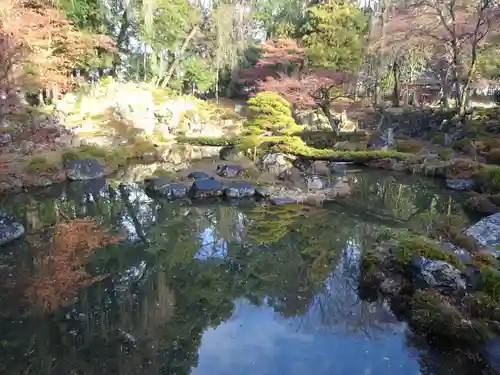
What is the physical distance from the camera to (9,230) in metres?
8.52

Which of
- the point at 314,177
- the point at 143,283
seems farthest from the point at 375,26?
the point at 143,283

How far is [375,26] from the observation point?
22578mm

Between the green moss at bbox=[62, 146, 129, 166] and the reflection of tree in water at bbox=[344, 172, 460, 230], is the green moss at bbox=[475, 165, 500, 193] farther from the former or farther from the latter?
the green moss at bbox=[62, 146, 129, 166]

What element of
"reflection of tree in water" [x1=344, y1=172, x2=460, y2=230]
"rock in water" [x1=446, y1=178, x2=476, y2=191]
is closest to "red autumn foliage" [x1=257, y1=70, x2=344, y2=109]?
"reflection of tree in water" [x1=344, y1=172, x2=460, y2=230]

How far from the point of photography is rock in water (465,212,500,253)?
279 inches

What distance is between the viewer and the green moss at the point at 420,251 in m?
5.87

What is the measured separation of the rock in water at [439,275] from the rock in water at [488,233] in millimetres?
1656

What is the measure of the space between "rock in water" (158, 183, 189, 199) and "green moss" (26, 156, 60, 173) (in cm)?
414

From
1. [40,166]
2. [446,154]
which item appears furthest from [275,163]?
[40,166]

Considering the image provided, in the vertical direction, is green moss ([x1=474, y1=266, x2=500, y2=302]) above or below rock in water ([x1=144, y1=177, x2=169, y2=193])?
above

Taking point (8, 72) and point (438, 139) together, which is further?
point (438, 139)

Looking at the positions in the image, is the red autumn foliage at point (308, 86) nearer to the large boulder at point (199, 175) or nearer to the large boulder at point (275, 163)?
the large boulder at point (275, 163)

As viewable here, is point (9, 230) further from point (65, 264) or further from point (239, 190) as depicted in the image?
point (239, 190)

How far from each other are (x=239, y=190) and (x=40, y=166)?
22.3 feet
